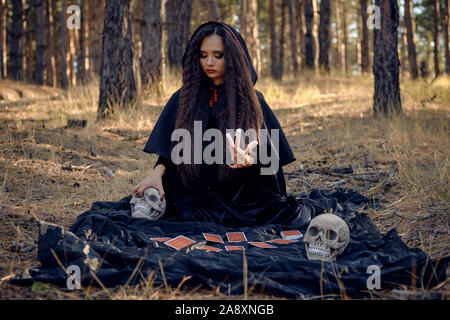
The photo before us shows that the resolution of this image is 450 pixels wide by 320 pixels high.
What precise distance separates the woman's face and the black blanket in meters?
1.50

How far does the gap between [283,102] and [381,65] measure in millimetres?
3851

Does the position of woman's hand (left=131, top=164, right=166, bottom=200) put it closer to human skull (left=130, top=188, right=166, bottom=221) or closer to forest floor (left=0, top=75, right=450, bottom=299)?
human skull (left=130, top=188, right=166, bottom=221)

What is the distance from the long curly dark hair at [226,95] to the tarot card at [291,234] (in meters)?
0.70

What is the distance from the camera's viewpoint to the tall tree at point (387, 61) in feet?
23.7

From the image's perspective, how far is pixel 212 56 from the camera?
3812mm

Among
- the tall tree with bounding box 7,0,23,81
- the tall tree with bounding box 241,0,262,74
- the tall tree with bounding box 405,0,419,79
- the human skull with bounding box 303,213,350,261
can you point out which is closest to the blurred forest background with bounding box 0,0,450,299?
the human skull with bounding box 303,213,350,261

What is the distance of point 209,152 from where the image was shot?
13.0 feet

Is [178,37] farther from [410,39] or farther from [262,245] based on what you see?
[262,245]

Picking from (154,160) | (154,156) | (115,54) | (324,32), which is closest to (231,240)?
(154,160)

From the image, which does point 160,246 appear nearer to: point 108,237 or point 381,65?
point 108,237

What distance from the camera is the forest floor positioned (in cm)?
326

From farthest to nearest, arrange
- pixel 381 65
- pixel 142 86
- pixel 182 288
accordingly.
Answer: pixel 142 86
pixel 381 65
pixel 182 288
